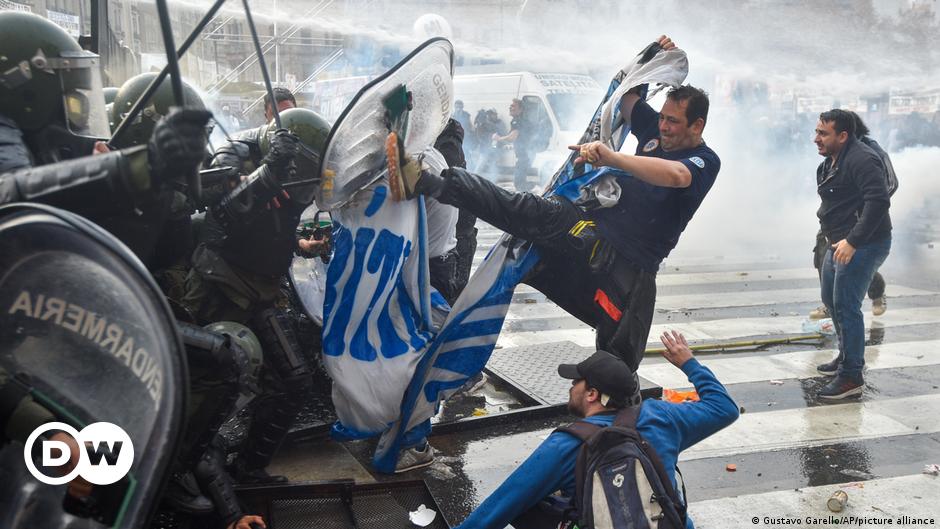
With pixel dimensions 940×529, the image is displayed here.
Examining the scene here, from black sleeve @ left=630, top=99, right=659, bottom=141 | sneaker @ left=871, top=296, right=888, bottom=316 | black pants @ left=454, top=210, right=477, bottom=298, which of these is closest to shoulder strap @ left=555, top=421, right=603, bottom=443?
black sleeve @ left=630, top=99, right=659, bottom=141

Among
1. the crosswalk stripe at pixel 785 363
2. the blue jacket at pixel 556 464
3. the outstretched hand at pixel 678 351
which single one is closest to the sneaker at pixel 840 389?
the crosswalk stripe at pixel 785 363

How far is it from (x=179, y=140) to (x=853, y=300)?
16.7 feet

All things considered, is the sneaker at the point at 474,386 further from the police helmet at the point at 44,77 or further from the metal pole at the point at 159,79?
the metal pole at the point at 159,79

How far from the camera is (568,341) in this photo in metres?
6.95

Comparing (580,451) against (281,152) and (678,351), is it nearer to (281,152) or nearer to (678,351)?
(678,351)

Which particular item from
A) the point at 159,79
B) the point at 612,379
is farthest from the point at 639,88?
the point at 159,79

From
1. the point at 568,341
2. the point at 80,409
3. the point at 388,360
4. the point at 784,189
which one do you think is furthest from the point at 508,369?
the point at 784,189

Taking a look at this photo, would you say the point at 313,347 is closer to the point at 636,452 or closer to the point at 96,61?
the point at 96,61

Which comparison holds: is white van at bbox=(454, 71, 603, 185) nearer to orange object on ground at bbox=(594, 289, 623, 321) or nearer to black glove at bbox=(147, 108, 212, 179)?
orange object on ground at bbox=(594, 289, 623, 321)

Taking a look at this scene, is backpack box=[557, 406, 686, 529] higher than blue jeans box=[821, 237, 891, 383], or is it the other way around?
backpack box=[557, 406, 686, 529]

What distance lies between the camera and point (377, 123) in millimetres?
3607

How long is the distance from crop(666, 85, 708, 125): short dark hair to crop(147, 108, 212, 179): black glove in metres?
2.47

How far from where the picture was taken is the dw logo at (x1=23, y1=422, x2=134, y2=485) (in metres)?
1.87

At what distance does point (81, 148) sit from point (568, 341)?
449 centimetres
